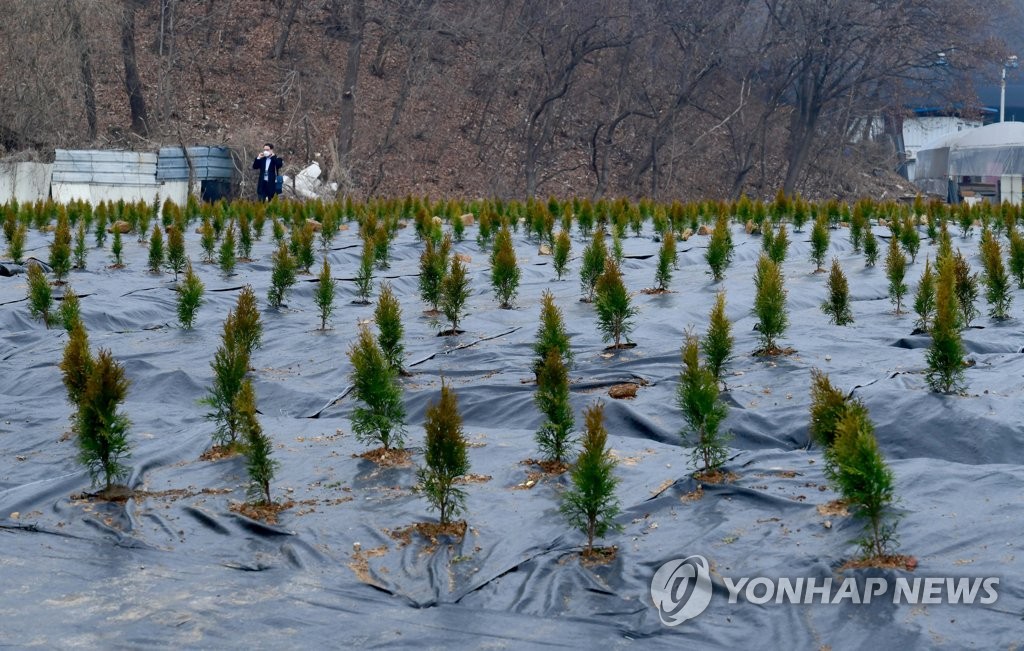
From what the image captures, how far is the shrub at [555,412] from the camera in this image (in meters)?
5.67

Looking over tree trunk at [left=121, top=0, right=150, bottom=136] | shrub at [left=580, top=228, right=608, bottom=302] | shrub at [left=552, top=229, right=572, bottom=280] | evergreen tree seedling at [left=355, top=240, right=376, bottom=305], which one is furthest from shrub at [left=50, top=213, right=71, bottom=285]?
tree trunk at [left=121, top=0, right=150, bottom=136]

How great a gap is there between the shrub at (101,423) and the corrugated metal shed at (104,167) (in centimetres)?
2239

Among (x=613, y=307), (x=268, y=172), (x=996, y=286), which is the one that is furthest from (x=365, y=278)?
(x=268, y=172)

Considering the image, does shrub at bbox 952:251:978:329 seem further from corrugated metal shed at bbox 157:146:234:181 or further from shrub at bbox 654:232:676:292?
corrugated metal shed at bbox 157:146:234:181

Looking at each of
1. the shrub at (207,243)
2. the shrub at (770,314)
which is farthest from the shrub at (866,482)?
the shrub at (207,243)

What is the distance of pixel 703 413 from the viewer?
5492mm

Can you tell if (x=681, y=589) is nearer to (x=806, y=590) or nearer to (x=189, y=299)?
(x=806, y=590)

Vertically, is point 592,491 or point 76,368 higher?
point 76,368

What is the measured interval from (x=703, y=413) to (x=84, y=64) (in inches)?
1068

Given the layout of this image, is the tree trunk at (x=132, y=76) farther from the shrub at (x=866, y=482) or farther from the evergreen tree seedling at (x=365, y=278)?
the shrub at (x=866, y=482)

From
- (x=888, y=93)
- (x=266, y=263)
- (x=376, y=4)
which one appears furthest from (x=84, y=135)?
(x=888, y=93)

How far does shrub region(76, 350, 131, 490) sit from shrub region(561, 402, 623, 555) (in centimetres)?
219

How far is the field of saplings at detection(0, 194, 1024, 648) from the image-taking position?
418 cm

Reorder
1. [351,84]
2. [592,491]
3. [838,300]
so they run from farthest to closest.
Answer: [351,84] → [838,300] → [592,491]
